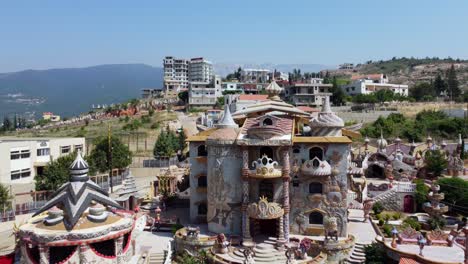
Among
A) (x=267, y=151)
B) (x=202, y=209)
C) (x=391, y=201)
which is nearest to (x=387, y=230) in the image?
(x=391, y=201)

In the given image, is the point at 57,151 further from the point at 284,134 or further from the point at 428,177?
the point at 428,177

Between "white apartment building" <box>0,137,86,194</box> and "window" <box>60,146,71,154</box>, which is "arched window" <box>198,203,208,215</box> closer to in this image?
"white apartment building" <box>0,137,86,194</box>

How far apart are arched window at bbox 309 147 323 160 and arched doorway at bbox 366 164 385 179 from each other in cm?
2104

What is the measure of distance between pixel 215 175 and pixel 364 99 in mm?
70536

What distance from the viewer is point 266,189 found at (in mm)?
27906

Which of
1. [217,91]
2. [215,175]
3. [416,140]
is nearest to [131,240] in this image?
[215,175]

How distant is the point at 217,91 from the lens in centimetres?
10581

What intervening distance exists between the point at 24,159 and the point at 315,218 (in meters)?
33.7

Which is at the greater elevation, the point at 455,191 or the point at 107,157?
the point at 107,157

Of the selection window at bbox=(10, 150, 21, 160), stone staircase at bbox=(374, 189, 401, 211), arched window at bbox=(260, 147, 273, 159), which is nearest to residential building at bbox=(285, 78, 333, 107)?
stone staircase at bbox=(374, 189, 401, 211)

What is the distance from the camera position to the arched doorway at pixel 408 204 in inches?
1391

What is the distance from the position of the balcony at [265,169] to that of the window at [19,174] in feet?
98.3

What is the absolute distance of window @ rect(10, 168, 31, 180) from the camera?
44.6m

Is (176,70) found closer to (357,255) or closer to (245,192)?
(245,192)
